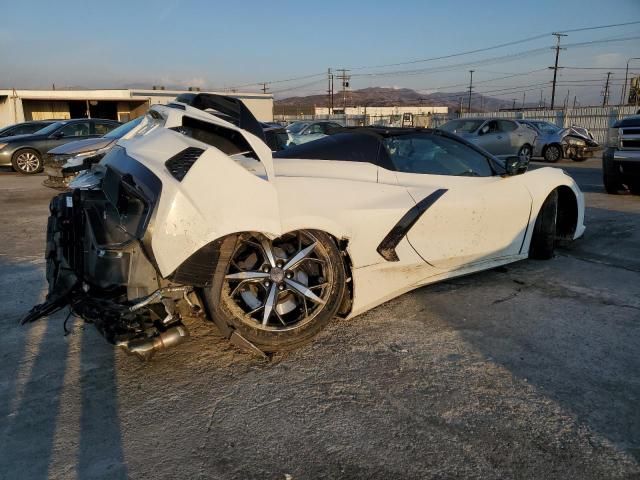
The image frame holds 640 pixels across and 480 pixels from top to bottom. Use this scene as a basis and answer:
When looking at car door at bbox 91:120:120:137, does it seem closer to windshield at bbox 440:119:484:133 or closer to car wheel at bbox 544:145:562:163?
windshield at bbox 440:119:484:133

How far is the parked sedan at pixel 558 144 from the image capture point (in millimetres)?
17750

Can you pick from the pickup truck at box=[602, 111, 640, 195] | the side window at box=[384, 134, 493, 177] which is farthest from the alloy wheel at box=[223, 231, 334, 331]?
the pickup truck at box=[602, 111, 640, 195]

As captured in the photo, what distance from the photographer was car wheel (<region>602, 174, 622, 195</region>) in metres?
9.67

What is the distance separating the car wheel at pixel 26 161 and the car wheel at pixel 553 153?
1689 centimetres

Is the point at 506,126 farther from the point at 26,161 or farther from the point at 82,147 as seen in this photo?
the point at 26,161

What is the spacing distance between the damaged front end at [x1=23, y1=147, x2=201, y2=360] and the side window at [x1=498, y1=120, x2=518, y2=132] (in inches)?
602

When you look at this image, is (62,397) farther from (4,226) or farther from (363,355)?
(4,226)

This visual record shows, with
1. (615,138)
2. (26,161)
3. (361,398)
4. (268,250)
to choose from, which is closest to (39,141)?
(26,161)

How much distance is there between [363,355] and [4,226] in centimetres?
686

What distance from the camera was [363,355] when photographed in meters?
3.31

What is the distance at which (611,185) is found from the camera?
32.2 ft

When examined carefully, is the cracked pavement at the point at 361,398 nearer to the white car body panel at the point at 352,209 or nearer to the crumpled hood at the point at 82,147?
the white car body panel at the point at 352,209

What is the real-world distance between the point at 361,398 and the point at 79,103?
45524 mm

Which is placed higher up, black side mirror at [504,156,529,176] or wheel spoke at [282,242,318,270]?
black side mirror at [504,156,529,176]
